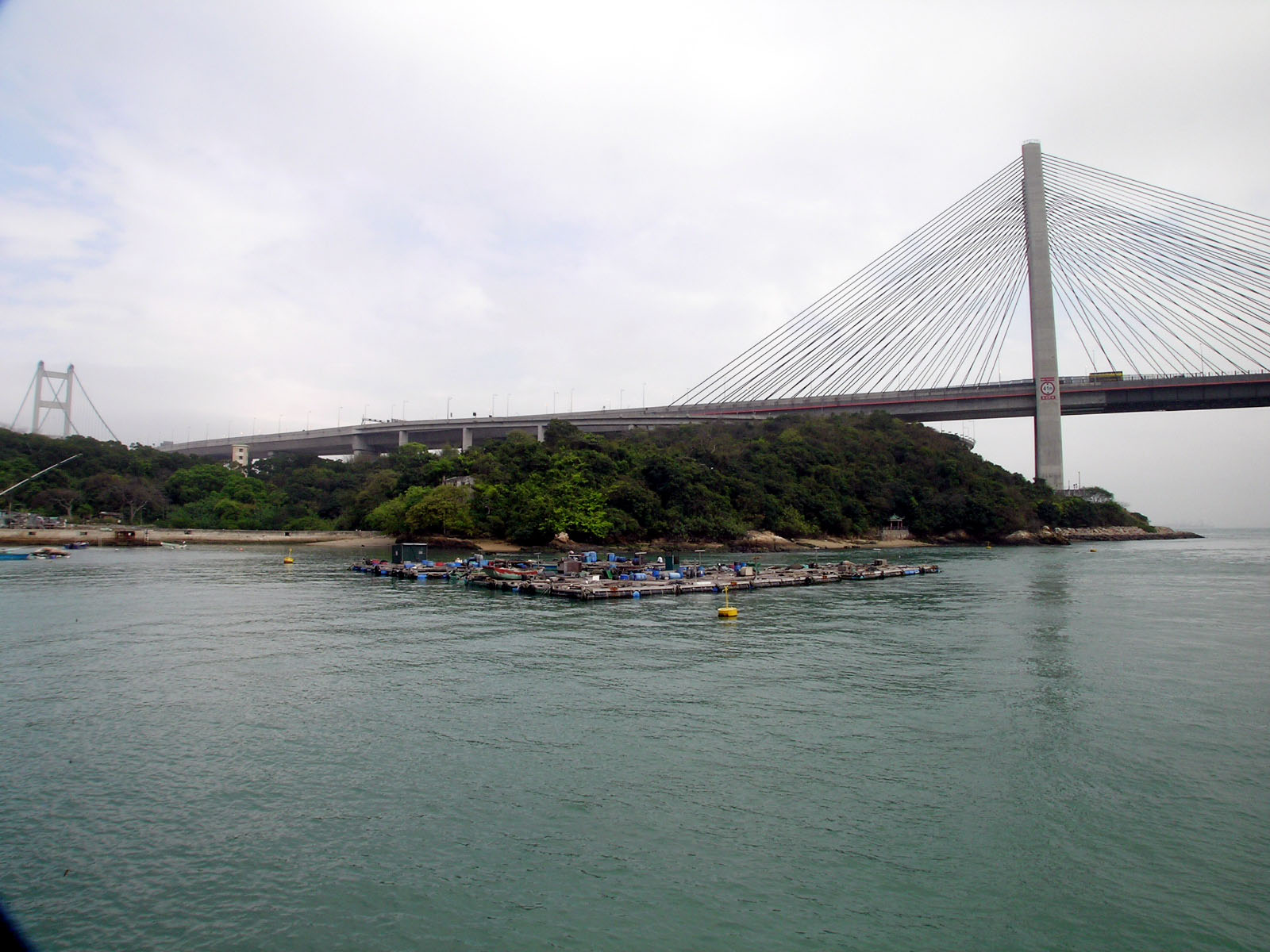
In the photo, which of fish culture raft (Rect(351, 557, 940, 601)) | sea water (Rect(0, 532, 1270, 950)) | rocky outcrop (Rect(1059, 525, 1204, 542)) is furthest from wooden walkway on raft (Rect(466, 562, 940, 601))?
rocky outcrop (Rect(1059, 525, 1204, 542))

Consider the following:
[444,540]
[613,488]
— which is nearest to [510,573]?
[613,488]

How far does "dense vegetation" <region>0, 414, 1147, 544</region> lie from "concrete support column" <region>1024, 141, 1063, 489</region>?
9.40 meters

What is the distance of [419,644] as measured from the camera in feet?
66.5

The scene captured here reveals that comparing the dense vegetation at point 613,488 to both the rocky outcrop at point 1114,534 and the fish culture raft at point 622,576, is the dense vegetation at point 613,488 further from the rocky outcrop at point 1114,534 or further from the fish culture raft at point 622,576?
the fish culture raft at point 622,576

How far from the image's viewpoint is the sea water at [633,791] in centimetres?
731

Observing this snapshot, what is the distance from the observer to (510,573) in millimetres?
34906

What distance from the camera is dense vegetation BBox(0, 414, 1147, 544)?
61250 millimetres

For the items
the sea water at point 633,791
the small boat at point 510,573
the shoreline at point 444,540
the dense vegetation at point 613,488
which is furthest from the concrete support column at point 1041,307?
the small boat at point 510,573

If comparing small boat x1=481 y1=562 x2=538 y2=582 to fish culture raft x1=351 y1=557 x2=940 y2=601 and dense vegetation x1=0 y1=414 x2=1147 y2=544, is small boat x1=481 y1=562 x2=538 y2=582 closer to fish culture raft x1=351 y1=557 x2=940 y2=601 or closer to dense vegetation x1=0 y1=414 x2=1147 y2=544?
fish culture raft x1=351 y1=557 x2=940 y2=601

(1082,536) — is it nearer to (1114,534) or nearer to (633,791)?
(1114,534)

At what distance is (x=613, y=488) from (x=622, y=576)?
2637 centimetres

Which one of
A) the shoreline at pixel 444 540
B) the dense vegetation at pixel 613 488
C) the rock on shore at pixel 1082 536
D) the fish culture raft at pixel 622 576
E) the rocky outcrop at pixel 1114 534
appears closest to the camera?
the fish culture raft at pixel 622 576

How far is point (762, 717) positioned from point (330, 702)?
8349 mm

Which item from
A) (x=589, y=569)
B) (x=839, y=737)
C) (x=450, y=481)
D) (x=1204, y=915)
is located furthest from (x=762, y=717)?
(x=450, y=481)
